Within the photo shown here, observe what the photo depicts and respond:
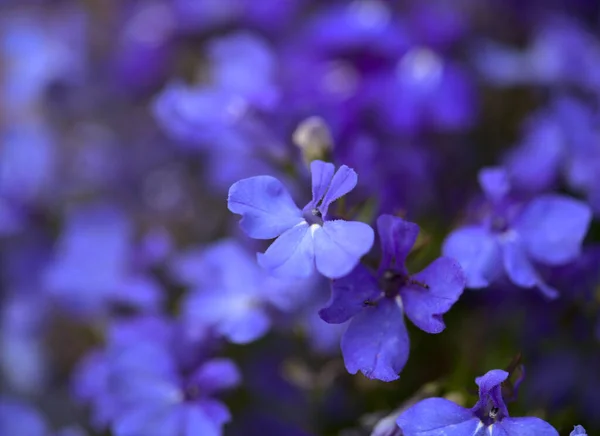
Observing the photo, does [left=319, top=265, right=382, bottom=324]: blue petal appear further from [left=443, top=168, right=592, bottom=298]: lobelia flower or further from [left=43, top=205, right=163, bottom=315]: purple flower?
[left=43, top=205, right=163, bottom=315]: purple flower

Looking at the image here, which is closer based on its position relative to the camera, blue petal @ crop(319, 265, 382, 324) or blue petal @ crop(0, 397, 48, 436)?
blue petal @ crop(319, 265, 382, 324)

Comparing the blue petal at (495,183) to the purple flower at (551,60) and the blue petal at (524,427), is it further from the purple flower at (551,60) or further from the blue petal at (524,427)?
the purple flower at (551,60)

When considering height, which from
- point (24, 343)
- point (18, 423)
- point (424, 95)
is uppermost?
point (424, 95)

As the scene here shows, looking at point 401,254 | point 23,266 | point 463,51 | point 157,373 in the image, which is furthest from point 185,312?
point 463,51

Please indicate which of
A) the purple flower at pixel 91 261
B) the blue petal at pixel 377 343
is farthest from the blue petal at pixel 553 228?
the purple flower at pixel 91 261

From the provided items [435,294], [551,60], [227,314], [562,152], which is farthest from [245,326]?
[551,60]

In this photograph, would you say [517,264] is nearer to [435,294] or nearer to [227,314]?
[435,294]

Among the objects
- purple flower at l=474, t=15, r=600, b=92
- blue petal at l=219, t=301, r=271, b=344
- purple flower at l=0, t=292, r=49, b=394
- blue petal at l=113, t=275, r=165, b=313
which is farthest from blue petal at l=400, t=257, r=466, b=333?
purple flower at l=0, t=292, r=49, b=394
